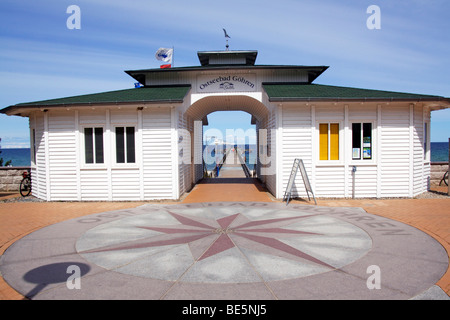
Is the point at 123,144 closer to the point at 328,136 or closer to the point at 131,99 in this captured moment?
the point at 131,99

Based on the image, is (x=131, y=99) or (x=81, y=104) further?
(x=131, y=99)

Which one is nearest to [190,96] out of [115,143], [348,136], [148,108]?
[148,108]

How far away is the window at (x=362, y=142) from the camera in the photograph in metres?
11.7

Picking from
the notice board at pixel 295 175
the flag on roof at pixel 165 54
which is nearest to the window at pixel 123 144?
the notice board at pixel 295 175

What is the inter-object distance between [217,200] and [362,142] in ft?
20.4

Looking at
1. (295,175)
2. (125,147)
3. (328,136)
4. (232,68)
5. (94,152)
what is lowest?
(295,175)

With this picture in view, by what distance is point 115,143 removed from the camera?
468 inches

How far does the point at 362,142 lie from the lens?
11758mm

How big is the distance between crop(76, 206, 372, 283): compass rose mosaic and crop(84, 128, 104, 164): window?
4.27m

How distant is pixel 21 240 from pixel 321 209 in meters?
8.53

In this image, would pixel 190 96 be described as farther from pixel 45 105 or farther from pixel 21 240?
pixel 21 240

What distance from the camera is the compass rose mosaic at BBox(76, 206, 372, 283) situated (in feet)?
16.1

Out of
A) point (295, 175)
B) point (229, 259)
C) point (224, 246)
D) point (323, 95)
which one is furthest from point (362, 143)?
point (229, 259)
